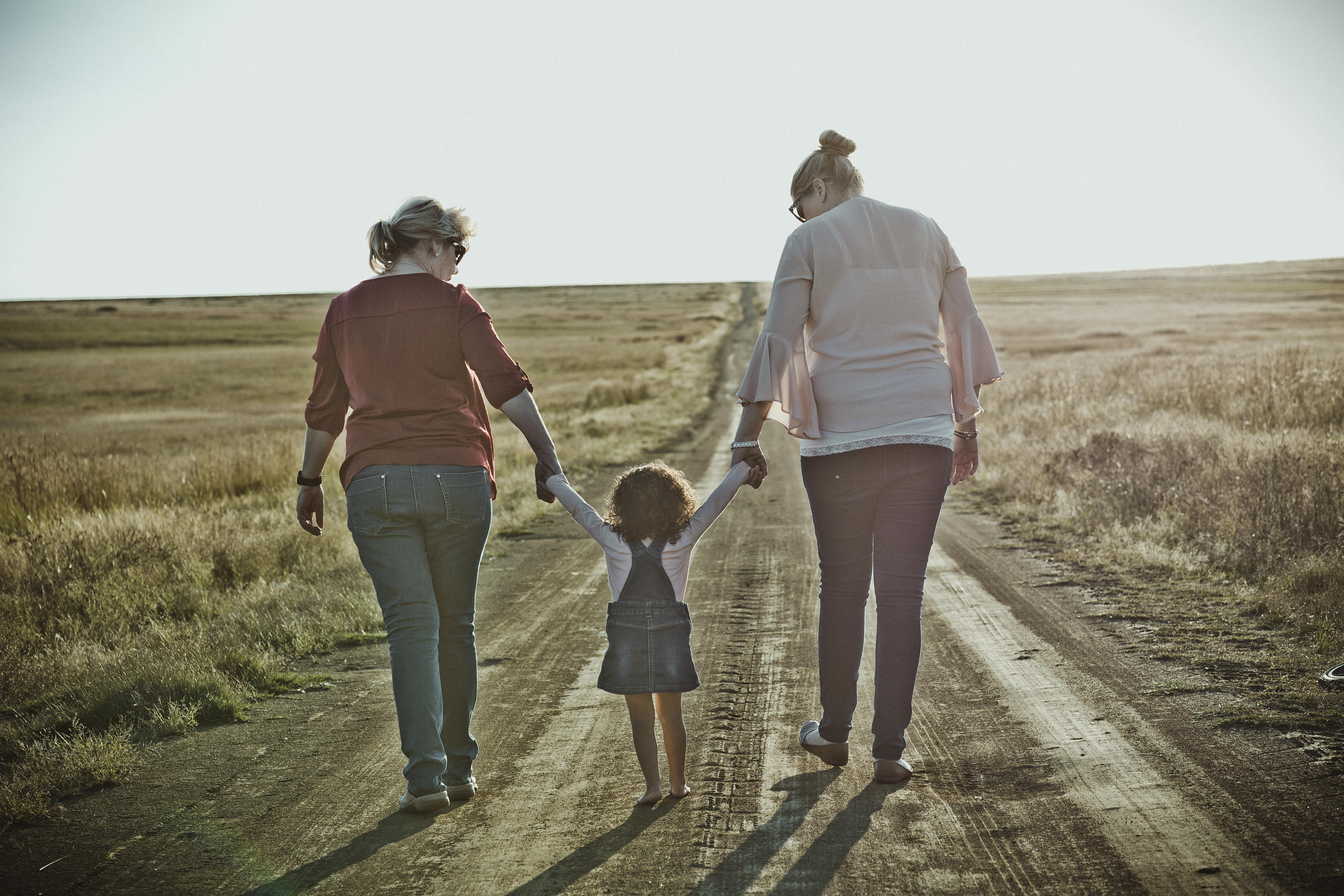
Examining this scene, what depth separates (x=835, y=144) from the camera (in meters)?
3.44

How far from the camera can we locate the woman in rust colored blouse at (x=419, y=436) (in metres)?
3.26

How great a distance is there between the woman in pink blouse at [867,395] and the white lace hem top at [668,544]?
0.84ft

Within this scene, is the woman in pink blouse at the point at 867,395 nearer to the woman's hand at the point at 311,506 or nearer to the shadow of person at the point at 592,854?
the shadow of person at the point at 592,854

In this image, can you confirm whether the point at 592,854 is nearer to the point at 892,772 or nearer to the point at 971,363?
the point at 892,772

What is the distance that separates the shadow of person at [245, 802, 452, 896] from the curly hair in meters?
1.18

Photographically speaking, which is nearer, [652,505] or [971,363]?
[652,505]

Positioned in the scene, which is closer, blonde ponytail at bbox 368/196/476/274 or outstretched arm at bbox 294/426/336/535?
blonde ponytail at bbox 368/196/476/274

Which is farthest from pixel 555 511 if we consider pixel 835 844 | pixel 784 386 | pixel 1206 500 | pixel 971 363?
pixel 835 844

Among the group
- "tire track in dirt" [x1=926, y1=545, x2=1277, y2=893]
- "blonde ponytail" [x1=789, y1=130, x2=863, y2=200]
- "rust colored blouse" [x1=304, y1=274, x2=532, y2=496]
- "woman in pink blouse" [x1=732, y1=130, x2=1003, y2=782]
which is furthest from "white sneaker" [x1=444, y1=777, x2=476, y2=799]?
"blonde ponytail" [x1=789, y1=130, x2=863, y2=200]

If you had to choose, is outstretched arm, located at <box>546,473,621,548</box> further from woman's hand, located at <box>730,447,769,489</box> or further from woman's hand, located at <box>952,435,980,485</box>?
woman's hand, located at <box>952,435,980,485</box>

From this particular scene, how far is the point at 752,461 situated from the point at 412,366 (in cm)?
122

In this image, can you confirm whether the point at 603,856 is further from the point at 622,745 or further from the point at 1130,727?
the point at 1130,727

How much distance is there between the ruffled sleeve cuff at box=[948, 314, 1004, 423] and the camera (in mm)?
→ 3477

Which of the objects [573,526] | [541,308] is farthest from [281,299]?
[573,526]
